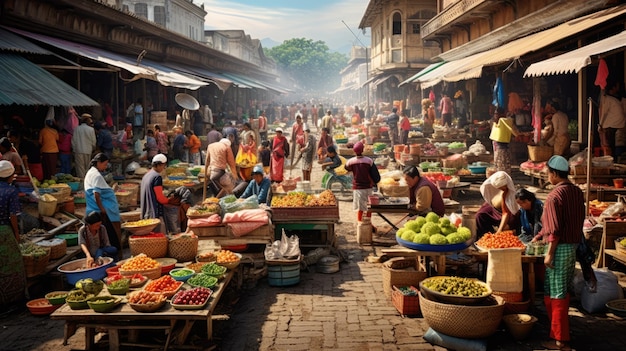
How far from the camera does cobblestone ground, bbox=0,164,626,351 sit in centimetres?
601

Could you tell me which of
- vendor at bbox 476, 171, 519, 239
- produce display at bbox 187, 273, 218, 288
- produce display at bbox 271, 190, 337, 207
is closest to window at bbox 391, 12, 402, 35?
produce display at bbox 271, 190, 337, 207

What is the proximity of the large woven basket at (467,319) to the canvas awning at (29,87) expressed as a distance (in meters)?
8.52

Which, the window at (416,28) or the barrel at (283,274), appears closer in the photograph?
the barrel at (283,274)

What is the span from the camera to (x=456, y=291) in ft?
19.8

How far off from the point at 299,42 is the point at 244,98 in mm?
73858

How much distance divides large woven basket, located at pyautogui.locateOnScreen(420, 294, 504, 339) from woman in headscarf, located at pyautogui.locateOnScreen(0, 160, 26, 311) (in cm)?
524

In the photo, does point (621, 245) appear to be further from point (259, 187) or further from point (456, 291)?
point (259, 187)

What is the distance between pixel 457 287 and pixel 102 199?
17.6 ft

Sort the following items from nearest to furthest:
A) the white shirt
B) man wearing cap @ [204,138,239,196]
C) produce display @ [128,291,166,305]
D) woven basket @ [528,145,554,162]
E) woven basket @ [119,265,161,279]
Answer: produce display @ [128,291,166,305], woven basket @ [119,265,161,279], man wearing cap @ [204,138,239,196], the white shirt, woven basket @ [528,145,554,162]

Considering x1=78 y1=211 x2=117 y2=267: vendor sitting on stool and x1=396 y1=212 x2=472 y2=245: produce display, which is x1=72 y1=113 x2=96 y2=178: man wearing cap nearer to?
x1=78 y1=211 x2=117 y2=267: vendor sitting on stool

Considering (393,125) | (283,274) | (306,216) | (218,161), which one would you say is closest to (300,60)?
(393,125)

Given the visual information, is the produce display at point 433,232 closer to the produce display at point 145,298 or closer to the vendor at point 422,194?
the vendor at point 422,194

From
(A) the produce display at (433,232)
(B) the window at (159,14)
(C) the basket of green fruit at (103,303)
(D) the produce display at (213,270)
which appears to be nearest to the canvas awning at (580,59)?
(A) the produce display at (433,232)

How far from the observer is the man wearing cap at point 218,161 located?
11.7m
